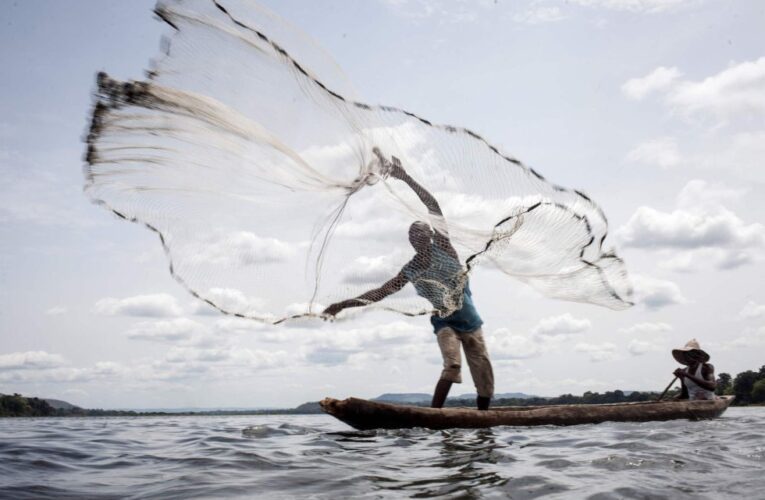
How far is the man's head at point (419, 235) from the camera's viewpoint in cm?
590

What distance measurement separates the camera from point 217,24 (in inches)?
184

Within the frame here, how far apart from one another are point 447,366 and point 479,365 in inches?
22.3

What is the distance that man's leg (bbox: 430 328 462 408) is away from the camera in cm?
723

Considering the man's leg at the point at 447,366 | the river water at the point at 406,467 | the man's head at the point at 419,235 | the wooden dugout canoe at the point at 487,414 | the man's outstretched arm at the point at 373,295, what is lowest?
the river water at the point at 406,467

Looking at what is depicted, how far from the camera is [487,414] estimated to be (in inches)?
281

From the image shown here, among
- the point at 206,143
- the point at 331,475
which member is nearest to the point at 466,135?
the point at 206,143

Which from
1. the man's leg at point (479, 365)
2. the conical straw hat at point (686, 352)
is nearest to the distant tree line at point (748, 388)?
the conical straw hat at point (686, 352)

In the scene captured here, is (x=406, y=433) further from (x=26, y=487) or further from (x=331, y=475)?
(x=26, y=487)

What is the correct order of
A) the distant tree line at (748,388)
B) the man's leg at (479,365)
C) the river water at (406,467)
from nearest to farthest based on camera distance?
the river water at (406,467) → the man's leg at (479,365) → the distant tree line at (748,388)

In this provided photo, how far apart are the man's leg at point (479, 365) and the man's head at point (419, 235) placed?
196cm

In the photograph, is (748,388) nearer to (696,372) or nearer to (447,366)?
(696,372)

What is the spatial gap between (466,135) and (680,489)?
12.0ft

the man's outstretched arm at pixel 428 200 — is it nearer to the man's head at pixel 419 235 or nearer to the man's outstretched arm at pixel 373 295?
the man's head at pixel 419 235

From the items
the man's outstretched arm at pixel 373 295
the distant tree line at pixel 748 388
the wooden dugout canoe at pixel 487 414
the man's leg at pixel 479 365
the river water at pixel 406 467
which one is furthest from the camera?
the distant tree line at pixel 748 388
